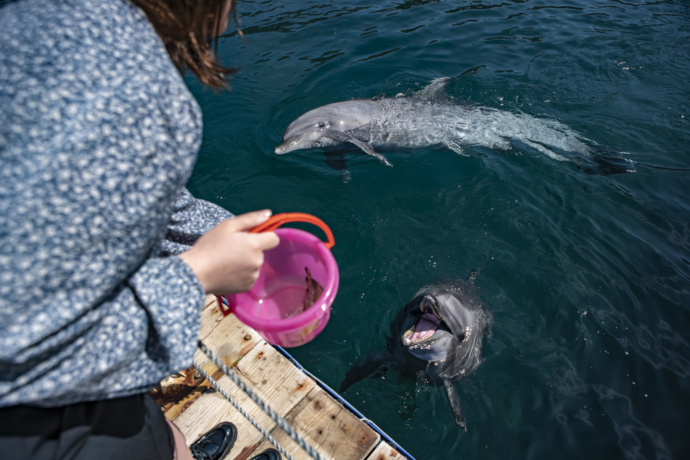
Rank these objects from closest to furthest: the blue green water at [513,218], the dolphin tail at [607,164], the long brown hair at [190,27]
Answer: the long brown hair at [190,27] < the blue green water at [513,218] < the dolphin tail at [607,164]

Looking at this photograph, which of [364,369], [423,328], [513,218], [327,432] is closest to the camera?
[327,432]

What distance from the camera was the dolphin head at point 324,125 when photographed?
22.7 ft

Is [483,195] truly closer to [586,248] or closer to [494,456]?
[586,248]

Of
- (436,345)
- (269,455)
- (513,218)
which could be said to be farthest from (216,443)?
(513,218)

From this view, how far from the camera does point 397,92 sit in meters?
8.72

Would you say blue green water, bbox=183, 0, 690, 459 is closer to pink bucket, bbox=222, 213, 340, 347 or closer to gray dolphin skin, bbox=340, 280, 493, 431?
gray dolphin skin, bbox=340, 280, 493, 431

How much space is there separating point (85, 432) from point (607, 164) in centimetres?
733

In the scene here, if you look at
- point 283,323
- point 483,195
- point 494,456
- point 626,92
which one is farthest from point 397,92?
point 283,323

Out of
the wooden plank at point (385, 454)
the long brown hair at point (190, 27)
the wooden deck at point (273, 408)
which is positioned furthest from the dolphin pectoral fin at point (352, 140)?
the long brown hair at point (190, 27)

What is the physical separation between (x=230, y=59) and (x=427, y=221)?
21.1ft

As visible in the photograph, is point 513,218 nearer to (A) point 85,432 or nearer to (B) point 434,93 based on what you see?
(B) point 434,93

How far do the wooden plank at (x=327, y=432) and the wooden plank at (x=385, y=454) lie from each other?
0.04 meters

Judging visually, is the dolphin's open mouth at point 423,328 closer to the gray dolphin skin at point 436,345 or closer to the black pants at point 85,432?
the gray dolphin skin at point 436,345

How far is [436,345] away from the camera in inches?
158
